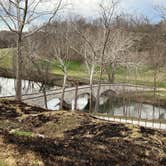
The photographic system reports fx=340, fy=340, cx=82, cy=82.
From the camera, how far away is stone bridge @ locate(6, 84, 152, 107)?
33.1m

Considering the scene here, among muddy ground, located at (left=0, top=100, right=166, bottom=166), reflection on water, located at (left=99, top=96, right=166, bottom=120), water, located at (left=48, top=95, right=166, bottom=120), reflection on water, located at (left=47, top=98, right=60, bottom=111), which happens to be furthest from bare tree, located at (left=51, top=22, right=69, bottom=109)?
muddy ground, located at (left=0, top=100, right=166, bottom=166)

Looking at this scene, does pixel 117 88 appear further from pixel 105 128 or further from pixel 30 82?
pixel 105 128

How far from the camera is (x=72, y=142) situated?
4.99 m

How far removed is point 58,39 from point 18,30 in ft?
81.3

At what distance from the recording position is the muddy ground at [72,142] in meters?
4.20

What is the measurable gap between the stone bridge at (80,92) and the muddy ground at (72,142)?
20.9 metres

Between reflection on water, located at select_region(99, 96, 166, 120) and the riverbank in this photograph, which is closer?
reflection on water, located at select_region(99, 96, 166, 120)

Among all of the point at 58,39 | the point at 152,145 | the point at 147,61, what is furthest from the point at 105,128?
the point at 147,61

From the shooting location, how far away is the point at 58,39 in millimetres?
40750

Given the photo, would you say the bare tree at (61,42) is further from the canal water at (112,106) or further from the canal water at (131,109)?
the canal water at (131,109)

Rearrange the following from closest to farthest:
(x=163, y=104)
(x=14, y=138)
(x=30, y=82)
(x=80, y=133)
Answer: (x=14, y=138), (x=80, y=133), (x=163, y=104), (x=30, y=82)

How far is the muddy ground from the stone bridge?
20903mm

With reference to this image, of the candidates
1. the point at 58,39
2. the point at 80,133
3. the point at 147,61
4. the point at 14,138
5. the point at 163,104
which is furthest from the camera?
the point at 147,61

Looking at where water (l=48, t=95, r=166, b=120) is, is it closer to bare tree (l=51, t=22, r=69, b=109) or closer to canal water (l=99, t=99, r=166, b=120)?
canal water (l=99, t=99, r=166, b=120)
